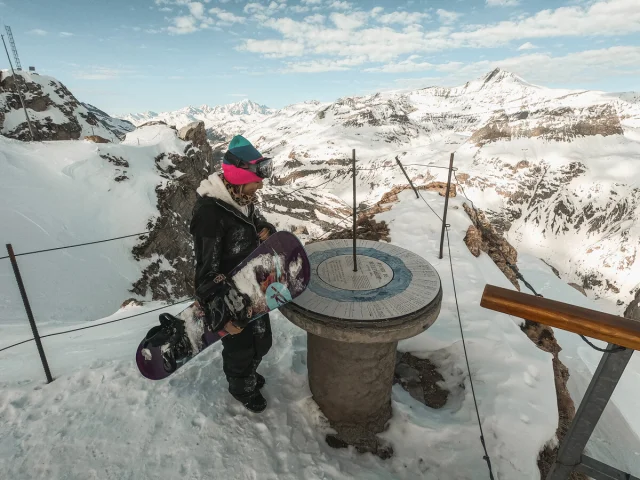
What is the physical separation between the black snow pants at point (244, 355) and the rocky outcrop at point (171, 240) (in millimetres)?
14833

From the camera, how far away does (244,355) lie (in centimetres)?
380

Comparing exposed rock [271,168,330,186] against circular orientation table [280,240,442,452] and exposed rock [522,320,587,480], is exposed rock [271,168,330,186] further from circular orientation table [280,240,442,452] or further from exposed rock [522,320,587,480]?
circular orientation table [280,240,442,452]

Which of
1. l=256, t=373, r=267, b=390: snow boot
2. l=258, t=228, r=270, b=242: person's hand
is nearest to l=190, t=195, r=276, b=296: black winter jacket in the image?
l=258, t=228, r=270, b=242: person's hand

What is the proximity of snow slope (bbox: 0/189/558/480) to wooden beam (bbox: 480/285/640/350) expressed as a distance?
265 centimetres

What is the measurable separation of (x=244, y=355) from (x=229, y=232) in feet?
4.89

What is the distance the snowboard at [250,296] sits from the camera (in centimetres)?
338

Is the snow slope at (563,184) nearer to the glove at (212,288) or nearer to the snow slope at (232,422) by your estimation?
the snow slope at (232,422)

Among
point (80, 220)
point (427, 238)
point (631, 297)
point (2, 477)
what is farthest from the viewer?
point (631, 297)

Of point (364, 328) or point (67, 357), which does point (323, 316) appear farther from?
point (67, 357)

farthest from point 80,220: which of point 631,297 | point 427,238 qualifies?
point 631,297

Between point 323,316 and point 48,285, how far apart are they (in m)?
16.1

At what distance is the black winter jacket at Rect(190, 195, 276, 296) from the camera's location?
125 inches

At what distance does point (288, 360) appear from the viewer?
16.3ft

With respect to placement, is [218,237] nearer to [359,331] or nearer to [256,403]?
[359,331]
